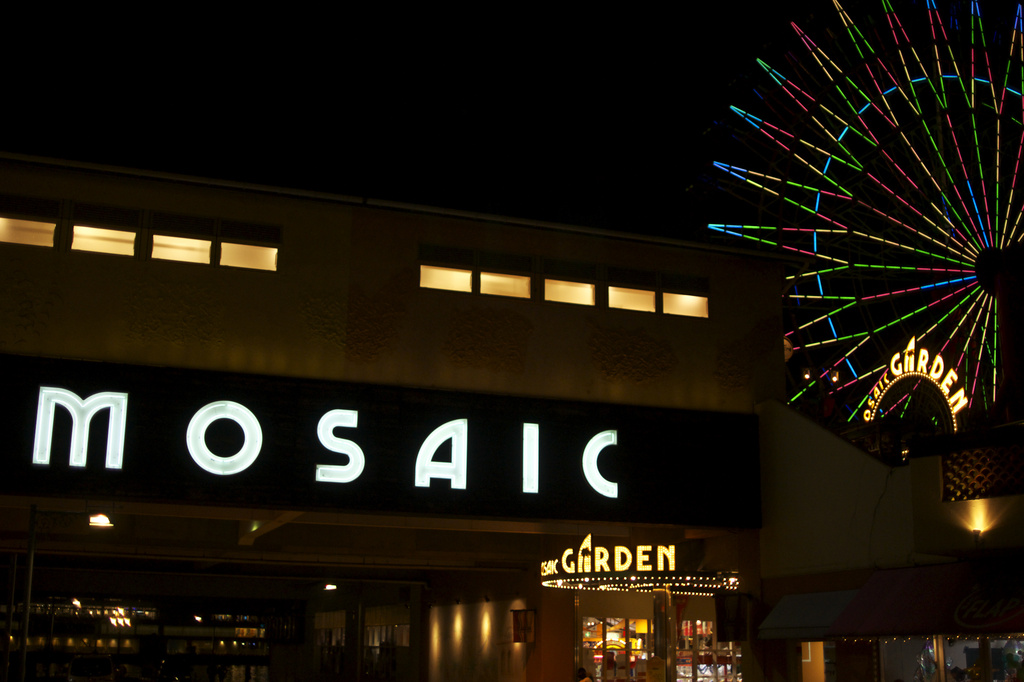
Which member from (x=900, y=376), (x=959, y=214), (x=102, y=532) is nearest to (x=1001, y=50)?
(x=959, y=214)

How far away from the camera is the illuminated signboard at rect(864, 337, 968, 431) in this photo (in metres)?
22.9

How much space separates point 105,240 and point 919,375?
17606 millimetres

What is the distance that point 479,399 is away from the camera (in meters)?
17.6

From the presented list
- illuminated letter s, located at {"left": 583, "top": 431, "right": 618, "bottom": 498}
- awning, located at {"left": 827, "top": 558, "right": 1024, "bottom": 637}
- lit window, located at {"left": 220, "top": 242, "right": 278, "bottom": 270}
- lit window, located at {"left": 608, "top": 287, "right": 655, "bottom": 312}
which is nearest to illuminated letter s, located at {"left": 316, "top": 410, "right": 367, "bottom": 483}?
→ lit window, located at {"left": 220, "top": 242, "right": 278, "bottom": 270}

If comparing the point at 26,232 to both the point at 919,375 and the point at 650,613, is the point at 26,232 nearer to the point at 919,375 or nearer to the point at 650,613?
the point at 650,613

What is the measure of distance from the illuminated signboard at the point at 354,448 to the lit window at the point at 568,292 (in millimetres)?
2031

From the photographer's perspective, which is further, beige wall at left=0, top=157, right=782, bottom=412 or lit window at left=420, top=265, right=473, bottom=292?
lit window at left=420, top=265, right=473, bottom=292

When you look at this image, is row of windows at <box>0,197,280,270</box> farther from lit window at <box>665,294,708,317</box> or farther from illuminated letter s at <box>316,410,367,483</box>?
lit window at <box>665,294,708,317</box>

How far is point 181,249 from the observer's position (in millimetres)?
17000

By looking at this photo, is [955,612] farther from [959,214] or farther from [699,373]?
[959,214]

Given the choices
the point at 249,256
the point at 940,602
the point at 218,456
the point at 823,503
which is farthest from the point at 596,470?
the point at 249,256

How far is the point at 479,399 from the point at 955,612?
311 inches

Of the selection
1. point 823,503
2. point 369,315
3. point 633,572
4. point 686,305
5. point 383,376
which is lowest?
point 633,572

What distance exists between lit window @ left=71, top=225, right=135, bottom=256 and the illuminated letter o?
303cm
